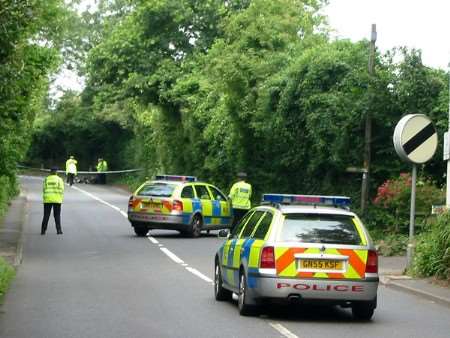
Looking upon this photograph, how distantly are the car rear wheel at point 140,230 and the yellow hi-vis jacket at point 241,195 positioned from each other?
2.55m

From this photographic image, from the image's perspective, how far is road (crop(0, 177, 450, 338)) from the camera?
12758 millimetres

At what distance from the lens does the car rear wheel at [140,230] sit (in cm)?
2945

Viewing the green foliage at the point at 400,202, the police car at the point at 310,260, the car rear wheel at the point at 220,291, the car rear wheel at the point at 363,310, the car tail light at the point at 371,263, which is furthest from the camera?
the green foliage at the point at 400,202

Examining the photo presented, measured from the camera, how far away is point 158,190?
29281 mm

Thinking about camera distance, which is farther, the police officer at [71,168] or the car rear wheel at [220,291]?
the police officer at [71,168]

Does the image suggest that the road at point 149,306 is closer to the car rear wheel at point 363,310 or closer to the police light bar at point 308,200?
the car rear wheel at point 363,310

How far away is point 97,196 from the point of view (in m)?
51.1

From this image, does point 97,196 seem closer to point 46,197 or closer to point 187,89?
point 187,89

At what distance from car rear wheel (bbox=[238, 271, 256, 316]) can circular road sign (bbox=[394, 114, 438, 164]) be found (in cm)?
592

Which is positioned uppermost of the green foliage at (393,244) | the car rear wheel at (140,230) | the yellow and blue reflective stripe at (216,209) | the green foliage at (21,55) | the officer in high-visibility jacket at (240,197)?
the green foliage at (21,55)

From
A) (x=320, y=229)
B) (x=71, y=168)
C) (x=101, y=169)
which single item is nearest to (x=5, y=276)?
(x=320, y=229)

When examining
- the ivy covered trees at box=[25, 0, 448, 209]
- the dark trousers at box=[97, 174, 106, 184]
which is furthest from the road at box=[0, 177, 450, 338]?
the dark trousers at box=[97, 174, 106, 184]

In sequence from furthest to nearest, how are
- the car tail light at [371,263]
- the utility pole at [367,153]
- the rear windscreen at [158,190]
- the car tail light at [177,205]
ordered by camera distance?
the rear windscreen at [158,190] < the car tail light at [177,205] < the utility pole at [367,153] < the car tail light at [371,263]

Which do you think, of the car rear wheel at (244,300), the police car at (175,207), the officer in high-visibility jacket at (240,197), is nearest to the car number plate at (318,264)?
the car rear wheel at (244,300)
